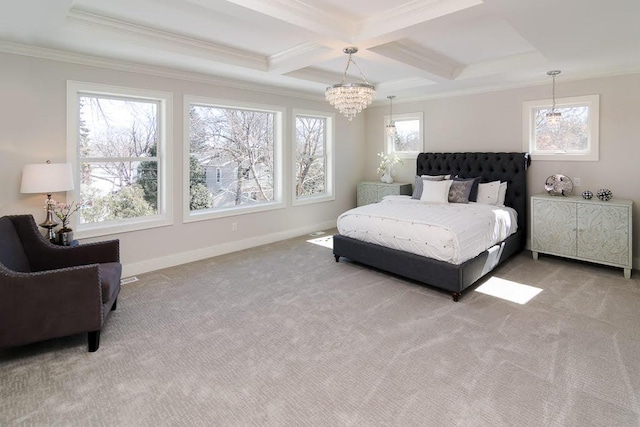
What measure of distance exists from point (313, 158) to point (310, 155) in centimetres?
10

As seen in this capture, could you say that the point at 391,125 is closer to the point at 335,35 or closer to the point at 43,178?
the point at 335,35

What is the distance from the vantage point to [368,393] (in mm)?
2160

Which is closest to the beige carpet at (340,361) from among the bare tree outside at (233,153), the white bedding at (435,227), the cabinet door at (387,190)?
the white bedding at (435,227)

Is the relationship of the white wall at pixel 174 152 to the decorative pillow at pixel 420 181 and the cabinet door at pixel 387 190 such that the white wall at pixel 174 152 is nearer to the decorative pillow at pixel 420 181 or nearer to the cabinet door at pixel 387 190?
the cabinet door at pixel 387 190

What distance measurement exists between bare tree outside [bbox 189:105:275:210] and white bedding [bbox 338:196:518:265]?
1.83 metres

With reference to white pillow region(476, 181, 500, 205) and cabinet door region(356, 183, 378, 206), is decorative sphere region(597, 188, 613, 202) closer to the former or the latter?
white pillow region(476, 181, 500, 205)

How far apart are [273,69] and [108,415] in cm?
382

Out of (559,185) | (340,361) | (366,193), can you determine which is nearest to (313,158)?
(366,193)

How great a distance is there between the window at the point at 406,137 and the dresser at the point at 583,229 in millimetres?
2321

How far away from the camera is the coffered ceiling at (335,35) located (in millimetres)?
2703

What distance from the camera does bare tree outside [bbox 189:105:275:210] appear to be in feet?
16.6

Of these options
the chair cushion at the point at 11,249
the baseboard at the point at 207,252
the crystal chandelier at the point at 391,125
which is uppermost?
the crystal chandelier at the point at 391,125

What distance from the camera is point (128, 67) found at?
408 centimetres

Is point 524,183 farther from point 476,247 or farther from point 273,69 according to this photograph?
point 273,69
